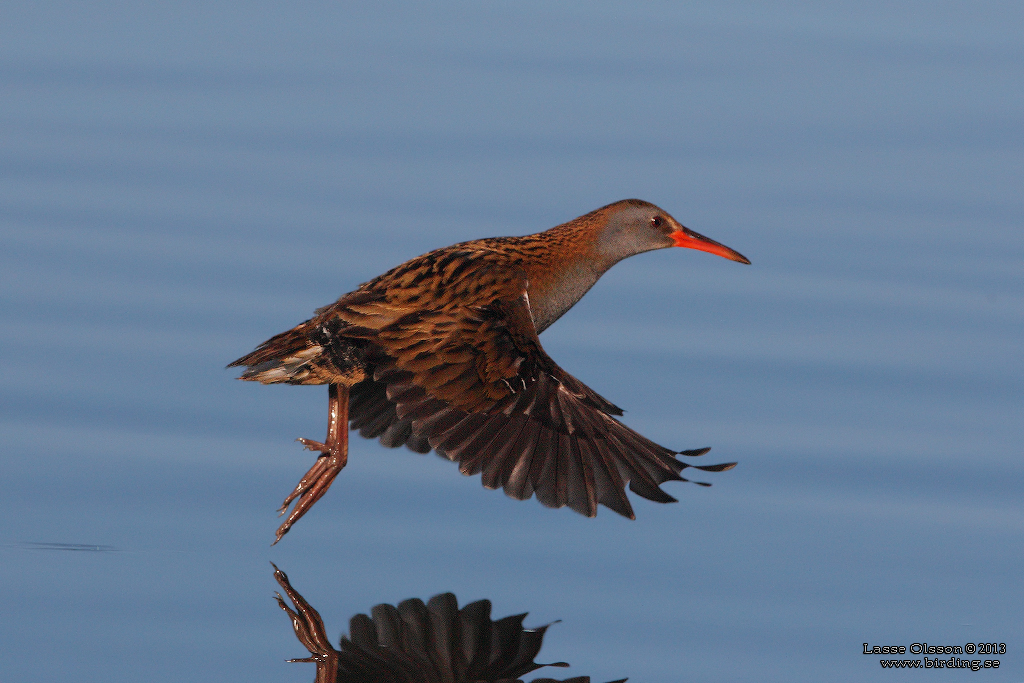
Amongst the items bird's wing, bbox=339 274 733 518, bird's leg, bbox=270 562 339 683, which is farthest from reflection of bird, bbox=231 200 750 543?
bird's leg, bbox=270 562 339 683

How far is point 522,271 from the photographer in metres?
8.05

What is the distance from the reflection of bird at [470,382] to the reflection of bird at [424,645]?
23.9 inches

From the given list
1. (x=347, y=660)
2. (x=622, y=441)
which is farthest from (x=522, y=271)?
(x=347, y=660)

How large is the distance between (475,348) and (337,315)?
0.78m

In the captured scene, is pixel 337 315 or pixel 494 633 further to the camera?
pixel 337 315

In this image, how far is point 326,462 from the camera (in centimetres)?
746

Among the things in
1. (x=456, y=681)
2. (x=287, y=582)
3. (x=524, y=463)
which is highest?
(x=524, y=463)

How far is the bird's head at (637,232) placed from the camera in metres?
8.77

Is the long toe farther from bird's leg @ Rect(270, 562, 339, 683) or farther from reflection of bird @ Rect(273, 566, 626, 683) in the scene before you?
reflection of bird @ Rect(273, 566, 626, 683)

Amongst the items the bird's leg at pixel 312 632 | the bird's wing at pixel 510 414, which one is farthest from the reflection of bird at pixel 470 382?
the bird's leg at pixel 312 632

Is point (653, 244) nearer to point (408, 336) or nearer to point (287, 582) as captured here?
point (408, 336)

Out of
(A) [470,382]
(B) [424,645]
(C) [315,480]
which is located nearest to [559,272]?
(A) [470,382]

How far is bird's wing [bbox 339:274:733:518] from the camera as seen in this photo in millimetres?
6691

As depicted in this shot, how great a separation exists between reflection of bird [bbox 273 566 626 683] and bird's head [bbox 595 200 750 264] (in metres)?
2.85
